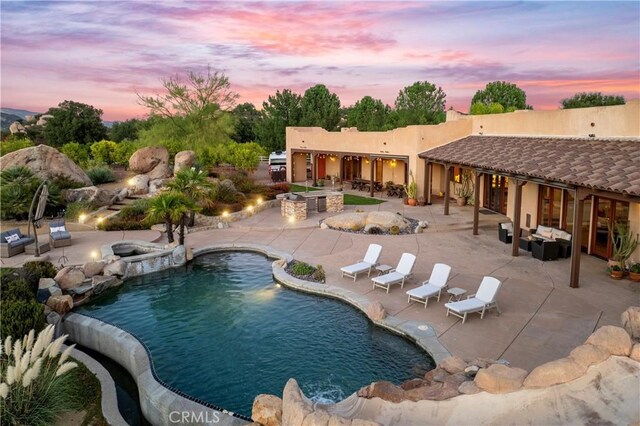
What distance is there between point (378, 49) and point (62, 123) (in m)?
45.3

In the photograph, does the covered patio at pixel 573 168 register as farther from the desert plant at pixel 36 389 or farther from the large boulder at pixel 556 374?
the desert plant at pixel 36 389

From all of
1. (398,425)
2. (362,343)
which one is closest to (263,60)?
(362,343)

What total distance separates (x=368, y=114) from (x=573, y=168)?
2181 inches

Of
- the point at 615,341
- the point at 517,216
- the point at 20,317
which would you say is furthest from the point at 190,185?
the point at 615,341

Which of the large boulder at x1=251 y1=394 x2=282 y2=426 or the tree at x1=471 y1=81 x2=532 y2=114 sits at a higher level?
the tree at x1=471 y1=81 x2=532 y2=114

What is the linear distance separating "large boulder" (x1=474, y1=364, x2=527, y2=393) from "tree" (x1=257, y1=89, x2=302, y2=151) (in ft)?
158

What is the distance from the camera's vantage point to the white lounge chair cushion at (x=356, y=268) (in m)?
14.2

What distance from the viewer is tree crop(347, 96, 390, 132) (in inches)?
2576

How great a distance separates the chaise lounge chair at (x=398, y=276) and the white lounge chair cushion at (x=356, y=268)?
907 millimetres

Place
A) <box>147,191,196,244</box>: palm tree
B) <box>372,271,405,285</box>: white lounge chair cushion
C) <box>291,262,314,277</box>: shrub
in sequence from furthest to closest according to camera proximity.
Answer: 1. <box>147,191,196,244</box>: palm tree
2. <box>291,262,314,277</box>: shrub
3. <box>372,271,405,285</box>: white lounge chair cushion

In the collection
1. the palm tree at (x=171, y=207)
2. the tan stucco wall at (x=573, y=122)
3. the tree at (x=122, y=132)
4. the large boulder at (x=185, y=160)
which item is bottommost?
the palm tree at (x=171, y=207)

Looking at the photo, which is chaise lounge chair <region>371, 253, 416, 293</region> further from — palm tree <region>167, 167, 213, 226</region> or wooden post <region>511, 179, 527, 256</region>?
palm tree <region>167, 167, 213, 226</region>

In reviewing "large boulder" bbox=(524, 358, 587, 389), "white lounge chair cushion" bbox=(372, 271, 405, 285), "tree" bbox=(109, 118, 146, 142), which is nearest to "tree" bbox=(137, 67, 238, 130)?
"tree" bbox=(109, 118, 146, 142)

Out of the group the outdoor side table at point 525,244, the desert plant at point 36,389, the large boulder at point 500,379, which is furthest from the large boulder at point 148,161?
the large boulder at point 500,379
